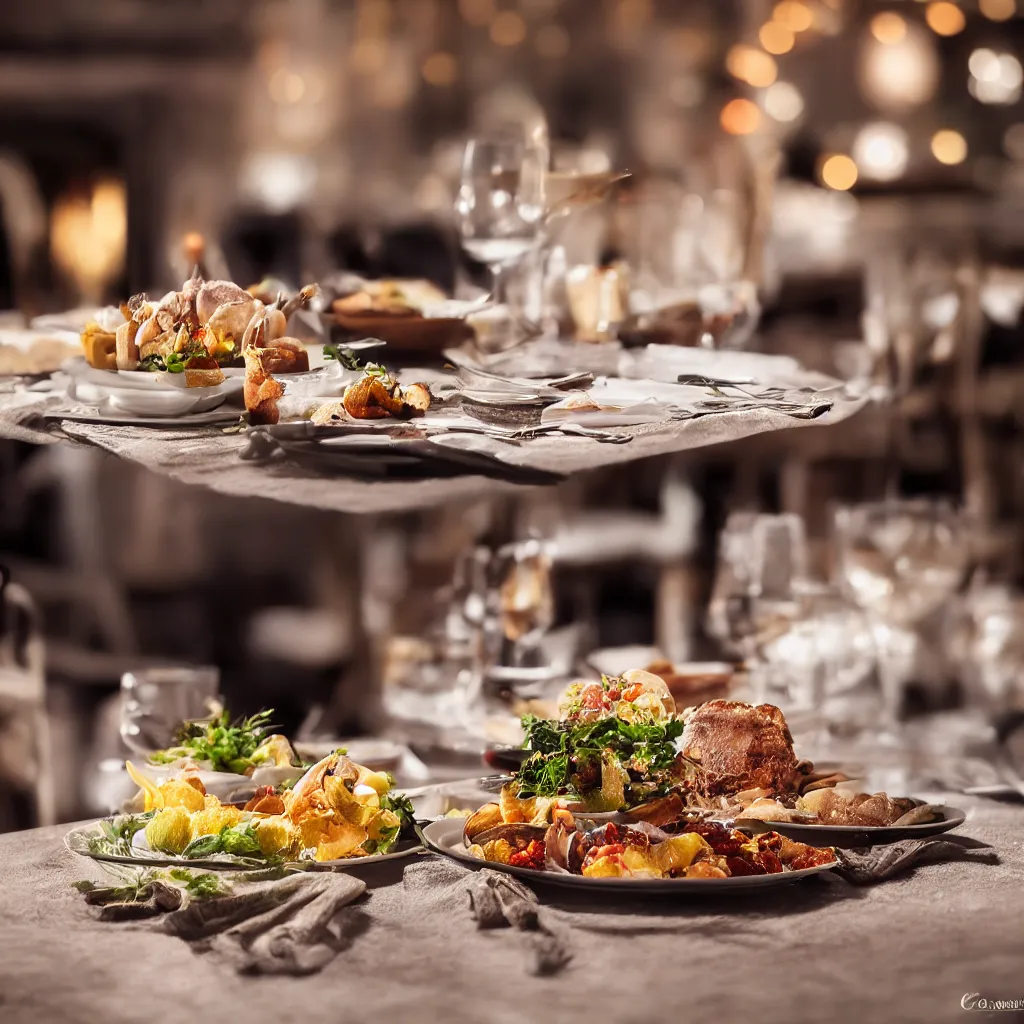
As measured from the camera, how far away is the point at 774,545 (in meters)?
1.93

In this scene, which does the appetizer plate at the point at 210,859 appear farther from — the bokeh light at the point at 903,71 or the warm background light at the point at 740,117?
the warm background light at the point at 740,117

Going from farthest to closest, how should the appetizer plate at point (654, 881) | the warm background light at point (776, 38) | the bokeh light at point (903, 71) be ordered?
the warm background light at point (776, 38) < the bokeh light at point (903, 71) < the appetizer plate at point (654, 881)

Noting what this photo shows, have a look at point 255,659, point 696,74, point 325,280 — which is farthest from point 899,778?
point 696,74

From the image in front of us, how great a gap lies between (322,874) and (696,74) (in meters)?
5.55

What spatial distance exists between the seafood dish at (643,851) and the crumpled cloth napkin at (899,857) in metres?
0.02

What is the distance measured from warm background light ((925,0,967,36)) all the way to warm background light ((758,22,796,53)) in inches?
23.0

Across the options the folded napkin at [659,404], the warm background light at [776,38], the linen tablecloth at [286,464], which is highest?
the warm background light at [776,38]

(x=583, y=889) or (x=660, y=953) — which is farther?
(x=583, y=889)

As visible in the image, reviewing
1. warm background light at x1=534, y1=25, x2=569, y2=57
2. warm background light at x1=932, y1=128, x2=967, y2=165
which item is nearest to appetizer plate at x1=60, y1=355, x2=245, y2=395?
warm background light at x1=932, y1=128, x2=967, y2=165

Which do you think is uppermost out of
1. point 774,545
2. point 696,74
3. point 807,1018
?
point 696,74

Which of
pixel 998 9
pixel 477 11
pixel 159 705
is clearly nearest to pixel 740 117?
pixel 998 9

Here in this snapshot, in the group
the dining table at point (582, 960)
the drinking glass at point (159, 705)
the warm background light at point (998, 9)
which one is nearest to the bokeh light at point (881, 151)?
the warm background light at point (998, 9)

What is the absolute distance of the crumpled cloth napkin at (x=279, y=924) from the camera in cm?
103

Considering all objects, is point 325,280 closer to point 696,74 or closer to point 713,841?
point 713,841
